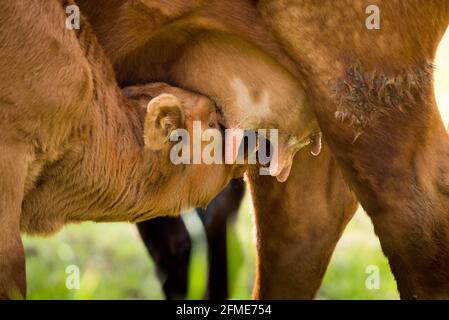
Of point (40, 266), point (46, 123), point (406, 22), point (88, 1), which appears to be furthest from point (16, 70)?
point (40, 266)

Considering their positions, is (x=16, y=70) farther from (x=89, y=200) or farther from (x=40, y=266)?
(x=40, y=266)

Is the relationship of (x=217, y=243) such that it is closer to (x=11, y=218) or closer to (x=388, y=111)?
(x=388, y=111)

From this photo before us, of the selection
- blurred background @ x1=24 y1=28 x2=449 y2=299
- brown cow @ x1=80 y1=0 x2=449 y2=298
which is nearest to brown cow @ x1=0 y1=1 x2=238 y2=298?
brown cow @ x1=80 y1=0 x2=449 y2=298

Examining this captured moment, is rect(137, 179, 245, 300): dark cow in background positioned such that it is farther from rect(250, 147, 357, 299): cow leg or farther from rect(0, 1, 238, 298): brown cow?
rect(0, 1, 238, 298): brown cow

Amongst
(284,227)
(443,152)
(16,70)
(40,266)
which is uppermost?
(16,70)

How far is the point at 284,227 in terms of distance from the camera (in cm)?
460

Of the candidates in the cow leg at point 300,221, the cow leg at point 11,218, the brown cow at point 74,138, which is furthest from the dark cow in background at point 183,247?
the cow leg at point 11,218

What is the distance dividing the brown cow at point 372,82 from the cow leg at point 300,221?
698 mm

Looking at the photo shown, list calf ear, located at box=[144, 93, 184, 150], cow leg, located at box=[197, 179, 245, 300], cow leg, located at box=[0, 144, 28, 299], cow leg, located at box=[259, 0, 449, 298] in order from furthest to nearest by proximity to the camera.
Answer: cow leg, located at box=[197, 179, 245, 300]
calf ear, located at box=[144, 93, 184, 150]
cow leg, located at box=[259, 0, 449, 298]
cow leg, located at box=[0, 144, 28, 299]

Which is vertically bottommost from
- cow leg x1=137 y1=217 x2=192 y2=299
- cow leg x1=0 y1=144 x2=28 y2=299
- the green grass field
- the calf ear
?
the green grass field

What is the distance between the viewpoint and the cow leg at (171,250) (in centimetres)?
527

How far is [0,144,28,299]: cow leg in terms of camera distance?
3465 mm
